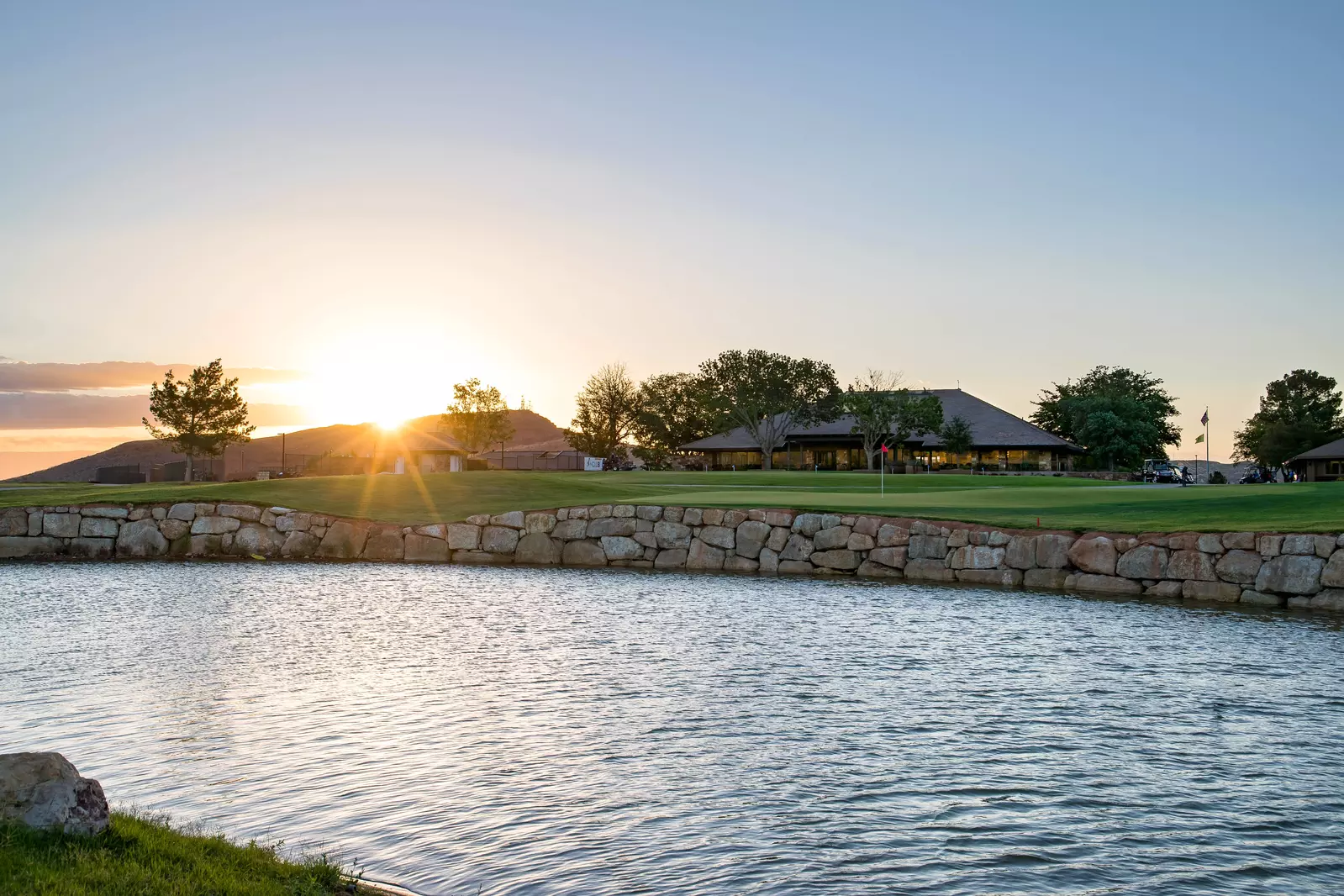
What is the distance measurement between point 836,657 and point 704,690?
216 centimetres

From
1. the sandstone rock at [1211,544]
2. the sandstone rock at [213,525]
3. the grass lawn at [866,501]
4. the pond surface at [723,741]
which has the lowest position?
the pond surface at [723,741]

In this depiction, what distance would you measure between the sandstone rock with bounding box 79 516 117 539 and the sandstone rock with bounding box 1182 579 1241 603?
71.4 ft

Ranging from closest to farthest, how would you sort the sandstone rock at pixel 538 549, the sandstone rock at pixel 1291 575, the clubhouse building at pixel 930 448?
the sandstone rock at pixel 1291 575 < the sandstone rock at pixel 538 549 < the clubhouse building at pixel 930 448

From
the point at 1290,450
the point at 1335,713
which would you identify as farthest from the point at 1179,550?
the point at 1290,450

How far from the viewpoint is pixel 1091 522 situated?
19.1 m

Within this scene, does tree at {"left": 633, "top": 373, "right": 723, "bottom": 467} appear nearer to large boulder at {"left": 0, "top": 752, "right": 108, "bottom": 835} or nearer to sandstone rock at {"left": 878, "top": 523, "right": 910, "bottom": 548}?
sandstone rock at {"left": 878, "top": 523, "right": 910, "bottom": 548}

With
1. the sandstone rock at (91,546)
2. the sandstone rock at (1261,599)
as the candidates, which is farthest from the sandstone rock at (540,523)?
the sandstone rock at (1261,599)

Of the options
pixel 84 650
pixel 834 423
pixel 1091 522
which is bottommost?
pixel 84 650

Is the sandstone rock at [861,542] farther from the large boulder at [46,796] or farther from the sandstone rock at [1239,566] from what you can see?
the large boulder at [46,796]

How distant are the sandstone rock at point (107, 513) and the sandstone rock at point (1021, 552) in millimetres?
19006

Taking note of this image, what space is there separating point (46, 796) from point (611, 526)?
58.3ft

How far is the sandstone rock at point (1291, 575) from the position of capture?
1549cm

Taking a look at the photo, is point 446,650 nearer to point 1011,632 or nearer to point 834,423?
point 1011,632

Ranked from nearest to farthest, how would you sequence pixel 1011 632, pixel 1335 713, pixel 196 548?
pixel 1335 713 → pixel 1011 632 → pixel 196 548
